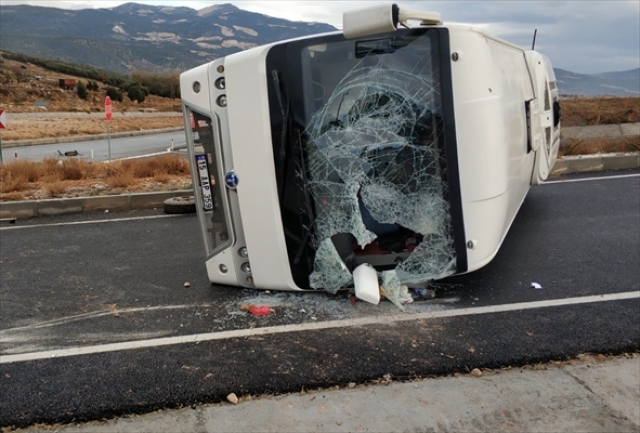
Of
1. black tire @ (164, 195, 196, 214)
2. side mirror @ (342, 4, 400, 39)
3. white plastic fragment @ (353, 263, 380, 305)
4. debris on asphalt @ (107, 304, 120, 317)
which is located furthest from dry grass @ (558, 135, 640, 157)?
debris on asphalt @ (107, 304, 120, 317)

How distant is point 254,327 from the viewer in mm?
4094

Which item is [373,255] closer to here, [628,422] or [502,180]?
[502,180]

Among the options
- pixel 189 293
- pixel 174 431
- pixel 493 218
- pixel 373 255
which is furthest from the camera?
pixel 189 293

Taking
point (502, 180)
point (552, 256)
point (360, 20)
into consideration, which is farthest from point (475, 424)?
point (552, 256)

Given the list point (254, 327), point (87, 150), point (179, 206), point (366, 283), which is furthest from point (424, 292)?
point (87, 150)

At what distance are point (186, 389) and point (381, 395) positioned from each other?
3.73ft

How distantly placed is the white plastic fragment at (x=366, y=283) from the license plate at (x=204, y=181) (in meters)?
1.32

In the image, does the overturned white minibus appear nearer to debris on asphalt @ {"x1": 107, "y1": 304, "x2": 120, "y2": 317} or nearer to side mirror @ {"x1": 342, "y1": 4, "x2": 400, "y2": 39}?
side mirror @ {"x1": 342, "y1": 4, "x2": 400, "y2": 39}

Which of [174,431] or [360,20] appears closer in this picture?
[174,431]

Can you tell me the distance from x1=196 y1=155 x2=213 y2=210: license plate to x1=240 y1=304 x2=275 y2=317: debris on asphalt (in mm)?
870

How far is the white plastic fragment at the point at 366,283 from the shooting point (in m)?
4.19

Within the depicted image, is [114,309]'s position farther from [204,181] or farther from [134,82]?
[134,82]

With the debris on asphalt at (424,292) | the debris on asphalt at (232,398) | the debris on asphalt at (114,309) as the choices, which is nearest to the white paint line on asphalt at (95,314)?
the debris on asphalt at (114,309)

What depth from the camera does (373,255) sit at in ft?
14.5
